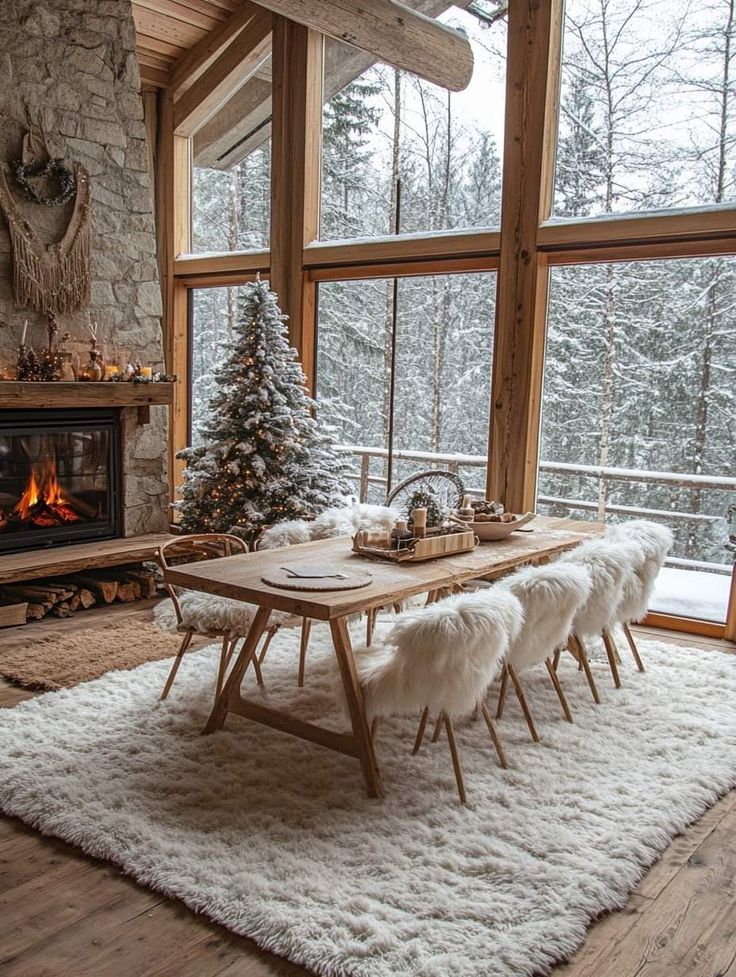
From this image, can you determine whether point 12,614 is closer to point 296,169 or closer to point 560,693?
point 560,693

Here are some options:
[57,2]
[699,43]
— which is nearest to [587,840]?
[699,43]

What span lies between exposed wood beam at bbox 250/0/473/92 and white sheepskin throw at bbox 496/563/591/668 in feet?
8.86

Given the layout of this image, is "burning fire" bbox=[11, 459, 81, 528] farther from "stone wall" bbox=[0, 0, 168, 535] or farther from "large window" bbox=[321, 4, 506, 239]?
"large window" bbox=[321, 4, 506, 239]

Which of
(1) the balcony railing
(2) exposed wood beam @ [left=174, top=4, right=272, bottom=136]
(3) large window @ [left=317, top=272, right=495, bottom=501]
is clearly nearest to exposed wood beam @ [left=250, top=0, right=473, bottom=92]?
(3) large window @ [left=317, top=272, right=495, bottom=501]

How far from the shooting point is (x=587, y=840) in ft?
9.56

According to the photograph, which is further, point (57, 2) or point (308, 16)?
point (57, 2)

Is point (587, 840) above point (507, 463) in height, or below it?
below

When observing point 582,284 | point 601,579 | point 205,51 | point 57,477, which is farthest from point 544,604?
point 205,51

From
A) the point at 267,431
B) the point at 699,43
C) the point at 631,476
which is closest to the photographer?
the point at 699,43

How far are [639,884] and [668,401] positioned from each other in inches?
125

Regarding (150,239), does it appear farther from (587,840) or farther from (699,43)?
(587,840)

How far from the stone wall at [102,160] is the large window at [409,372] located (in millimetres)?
1295

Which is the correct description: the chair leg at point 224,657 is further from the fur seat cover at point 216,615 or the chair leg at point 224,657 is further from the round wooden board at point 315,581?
the round wooden board at point 315,581

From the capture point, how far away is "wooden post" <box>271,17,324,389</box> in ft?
21.5
